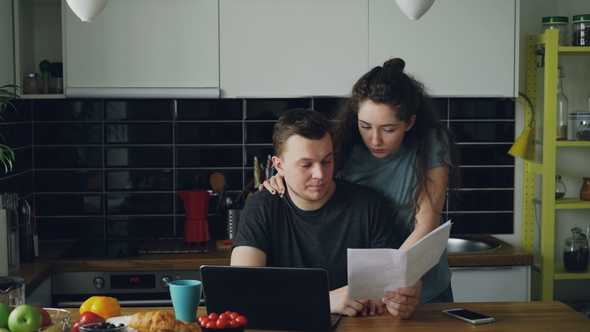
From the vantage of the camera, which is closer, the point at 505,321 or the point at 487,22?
the point at 505,321

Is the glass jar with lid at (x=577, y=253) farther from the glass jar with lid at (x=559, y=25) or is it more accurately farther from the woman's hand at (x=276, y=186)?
the woman's hand at (x=276, y=186)

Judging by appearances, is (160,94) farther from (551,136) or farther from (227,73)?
(551,136)

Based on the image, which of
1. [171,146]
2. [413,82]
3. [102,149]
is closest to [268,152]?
[171,146]

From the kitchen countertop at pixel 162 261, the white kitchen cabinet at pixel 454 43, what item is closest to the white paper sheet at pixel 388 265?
the kitchen countertop at pixel 162 261

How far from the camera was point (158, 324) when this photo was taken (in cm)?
157

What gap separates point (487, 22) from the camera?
10.3 feet

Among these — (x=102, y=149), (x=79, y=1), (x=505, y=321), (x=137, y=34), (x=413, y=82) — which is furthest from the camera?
(x=102, y=149)

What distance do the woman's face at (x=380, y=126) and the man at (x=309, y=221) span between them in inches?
4.5

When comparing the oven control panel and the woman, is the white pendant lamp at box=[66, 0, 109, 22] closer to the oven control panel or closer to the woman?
the woman

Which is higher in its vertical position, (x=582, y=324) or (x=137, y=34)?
(x=137, y=34)

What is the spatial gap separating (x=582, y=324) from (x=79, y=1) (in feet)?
4.88

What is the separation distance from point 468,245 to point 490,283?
314 mm

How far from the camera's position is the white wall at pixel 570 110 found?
3480 mm

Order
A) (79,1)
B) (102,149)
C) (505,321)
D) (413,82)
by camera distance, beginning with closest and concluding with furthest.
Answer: (79,1), (505,321), (413,82), (102,149)
